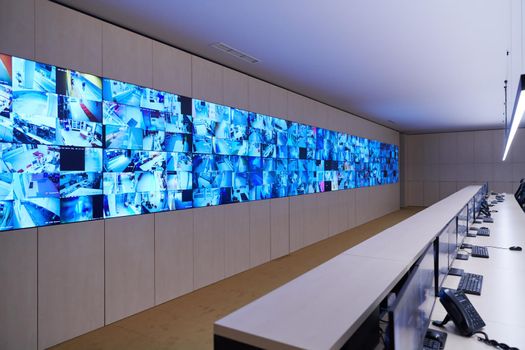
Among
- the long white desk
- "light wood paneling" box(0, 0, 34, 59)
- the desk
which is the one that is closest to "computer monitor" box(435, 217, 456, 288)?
the desk

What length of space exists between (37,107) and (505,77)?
6.25m

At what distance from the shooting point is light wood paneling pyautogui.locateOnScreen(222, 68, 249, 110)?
4.54 meters

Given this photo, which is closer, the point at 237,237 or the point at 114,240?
the point at 114,240

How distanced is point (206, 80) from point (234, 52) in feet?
1.66

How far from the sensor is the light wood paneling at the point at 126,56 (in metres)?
3.20

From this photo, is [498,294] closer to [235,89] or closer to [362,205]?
[235,89]

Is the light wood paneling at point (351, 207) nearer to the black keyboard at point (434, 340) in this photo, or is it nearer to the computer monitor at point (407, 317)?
the black keyboard at point (434, 340)

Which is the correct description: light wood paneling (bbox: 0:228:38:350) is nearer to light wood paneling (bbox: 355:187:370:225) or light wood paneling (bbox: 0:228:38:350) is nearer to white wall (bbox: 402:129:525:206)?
light wood paneling (bbox: 355:187:370:225)

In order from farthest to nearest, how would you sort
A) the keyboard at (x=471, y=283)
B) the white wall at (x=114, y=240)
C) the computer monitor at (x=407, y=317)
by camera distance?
the white wall at (x=114, y=240) < the keyboard at (x=471, y=283) < the computer monitor at (x=407, y=317)

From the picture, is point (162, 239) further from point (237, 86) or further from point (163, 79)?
point (237, 86)

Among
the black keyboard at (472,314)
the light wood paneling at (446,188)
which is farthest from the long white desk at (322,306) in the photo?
the light wood paneling at (446,188)

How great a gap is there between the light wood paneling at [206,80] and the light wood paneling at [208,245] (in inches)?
57.0

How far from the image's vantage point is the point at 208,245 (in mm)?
4203

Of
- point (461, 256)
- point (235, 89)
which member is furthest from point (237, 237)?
point (461, 256)
